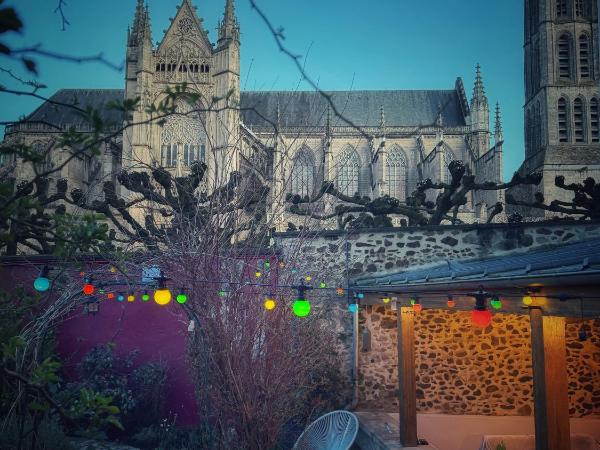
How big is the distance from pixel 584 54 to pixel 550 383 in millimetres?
31419

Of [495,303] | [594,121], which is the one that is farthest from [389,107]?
[495,303]

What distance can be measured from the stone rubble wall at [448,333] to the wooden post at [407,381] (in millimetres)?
1704

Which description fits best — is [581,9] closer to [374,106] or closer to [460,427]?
[374,106]

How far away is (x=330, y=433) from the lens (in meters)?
5.76

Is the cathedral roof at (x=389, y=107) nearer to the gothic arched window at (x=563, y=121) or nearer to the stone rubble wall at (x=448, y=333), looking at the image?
the gothic arched window at (x=563, y=121)

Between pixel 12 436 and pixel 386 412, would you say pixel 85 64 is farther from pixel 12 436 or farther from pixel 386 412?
pixel 386 412

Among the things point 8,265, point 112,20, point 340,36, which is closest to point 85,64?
point 112,20

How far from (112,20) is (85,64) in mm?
774

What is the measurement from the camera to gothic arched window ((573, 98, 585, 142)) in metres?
27.8

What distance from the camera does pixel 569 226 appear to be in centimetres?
765

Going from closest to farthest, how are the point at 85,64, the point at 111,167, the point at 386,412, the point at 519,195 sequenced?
the point at 85,64 < the point at 386,412 < the point at 111,167 < the point at 519,195

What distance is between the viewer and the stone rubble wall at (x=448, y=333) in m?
7.33

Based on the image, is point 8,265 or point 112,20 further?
point 8,265

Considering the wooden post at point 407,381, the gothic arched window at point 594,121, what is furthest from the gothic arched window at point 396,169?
the wooden post at point 407,381
